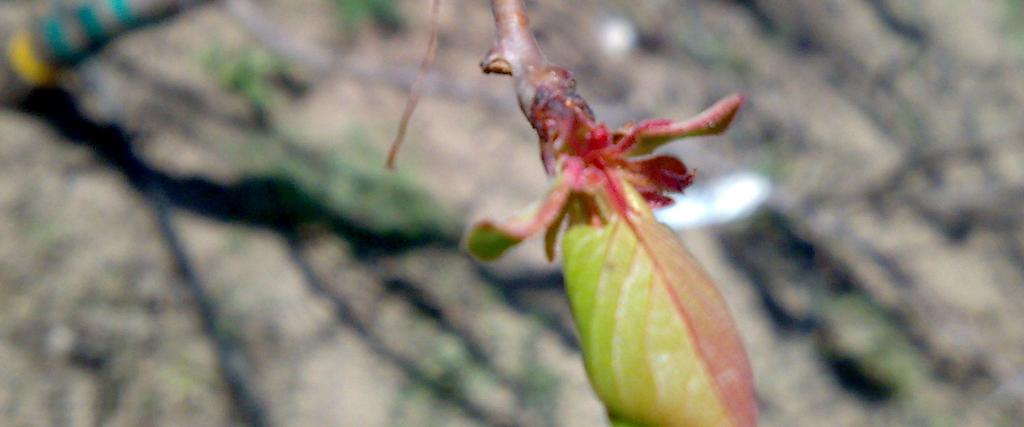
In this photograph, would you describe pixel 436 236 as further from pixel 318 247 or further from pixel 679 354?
pixel 679 354

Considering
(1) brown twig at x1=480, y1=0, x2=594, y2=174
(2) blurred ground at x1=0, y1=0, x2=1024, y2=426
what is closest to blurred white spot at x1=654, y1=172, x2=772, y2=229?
(2) blurred ground at x1=0, y1=0, x2=1024, y2=426

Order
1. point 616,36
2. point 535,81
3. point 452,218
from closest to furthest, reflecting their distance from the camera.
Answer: point 535,81 → point 452,218 → point 616,36

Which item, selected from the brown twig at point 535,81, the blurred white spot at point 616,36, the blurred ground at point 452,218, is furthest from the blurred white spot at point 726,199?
the brown twig at point 535,81

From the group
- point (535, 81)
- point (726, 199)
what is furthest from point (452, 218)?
point (535, 81)

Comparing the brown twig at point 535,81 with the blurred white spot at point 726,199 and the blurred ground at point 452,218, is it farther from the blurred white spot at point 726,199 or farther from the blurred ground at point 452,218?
the blurred white spot at point 726,199

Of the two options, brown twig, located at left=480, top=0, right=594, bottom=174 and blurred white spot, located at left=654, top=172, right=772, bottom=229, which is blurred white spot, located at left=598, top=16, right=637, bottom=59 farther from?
brown twig, located at left=480, top=0, right=594, bottom=174

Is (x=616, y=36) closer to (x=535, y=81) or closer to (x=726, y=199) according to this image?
(x=726, y=199)

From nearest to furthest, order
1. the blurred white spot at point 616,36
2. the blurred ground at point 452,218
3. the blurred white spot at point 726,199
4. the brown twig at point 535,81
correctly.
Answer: the brown twig at point 535,81 < the blurred ground at point 452,218 < the blurred white spot at point 726,199 < the blurred white spot at point 616,36

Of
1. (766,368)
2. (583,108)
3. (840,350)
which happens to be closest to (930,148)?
(840,350)
